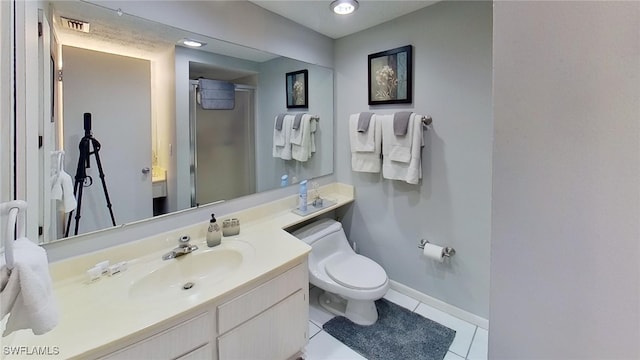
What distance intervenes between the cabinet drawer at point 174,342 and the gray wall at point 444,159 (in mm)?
1639

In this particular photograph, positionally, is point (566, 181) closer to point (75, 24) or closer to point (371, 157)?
A: point (371, 157)

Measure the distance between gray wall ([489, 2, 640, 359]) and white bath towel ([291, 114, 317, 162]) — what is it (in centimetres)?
183

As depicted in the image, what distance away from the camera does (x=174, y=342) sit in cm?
103

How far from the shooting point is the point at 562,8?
49cm

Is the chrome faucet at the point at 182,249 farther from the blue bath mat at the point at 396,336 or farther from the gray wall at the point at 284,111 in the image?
the blue bath mat at the point at 396,336

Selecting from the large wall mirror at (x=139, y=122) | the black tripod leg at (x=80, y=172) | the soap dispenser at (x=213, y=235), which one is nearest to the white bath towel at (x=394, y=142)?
the large wall mirror at (x=139, y=122)

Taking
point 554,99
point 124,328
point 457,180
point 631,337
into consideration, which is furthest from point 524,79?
point 457,180

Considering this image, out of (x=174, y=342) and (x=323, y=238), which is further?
(x=323, y=238)

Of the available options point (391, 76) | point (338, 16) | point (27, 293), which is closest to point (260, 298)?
point (27, 293)

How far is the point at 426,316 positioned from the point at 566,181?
189 centimetres

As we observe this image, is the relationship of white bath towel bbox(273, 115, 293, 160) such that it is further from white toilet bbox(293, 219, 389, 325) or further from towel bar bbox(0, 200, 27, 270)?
towel bar bbox(0, 200, 27, 270)

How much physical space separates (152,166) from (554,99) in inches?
66.7

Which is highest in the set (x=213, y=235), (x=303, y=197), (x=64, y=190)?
(x=64, y=190)

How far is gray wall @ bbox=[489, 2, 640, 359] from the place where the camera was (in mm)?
445
